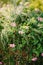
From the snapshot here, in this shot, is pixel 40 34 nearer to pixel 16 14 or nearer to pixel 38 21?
pixel 38 21

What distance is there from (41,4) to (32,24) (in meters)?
0.65

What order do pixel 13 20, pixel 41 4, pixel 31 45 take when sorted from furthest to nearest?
1. pixel 41 4
2. pixel 13 20
3. pixel 31 45

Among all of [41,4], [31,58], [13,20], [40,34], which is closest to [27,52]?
[31,58]

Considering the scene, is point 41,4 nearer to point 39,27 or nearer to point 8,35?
point 39,27

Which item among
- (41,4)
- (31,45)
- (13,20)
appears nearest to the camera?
(31,45)

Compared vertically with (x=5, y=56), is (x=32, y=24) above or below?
above

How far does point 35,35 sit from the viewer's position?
392cm

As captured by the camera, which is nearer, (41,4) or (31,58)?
(31,58)

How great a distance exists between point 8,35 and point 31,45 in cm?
40

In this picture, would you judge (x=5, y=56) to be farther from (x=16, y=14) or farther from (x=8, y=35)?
(x=16, y=14)

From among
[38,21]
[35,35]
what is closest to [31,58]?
[35,35]

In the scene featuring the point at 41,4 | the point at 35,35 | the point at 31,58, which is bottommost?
the point at 31,58

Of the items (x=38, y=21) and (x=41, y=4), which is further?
(x=41, y=4)

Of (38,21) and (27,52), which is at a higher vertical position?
(38,21)
